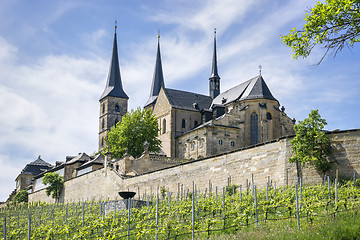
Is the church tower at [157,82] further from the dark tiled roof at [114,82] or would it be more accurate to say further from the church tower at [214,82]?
the church tower at [214,82]

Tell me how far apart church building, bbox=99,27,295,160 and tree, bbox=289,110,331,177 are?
30.3m

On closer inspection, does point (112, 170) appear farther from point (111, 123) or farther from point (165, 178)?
point (111, 123)

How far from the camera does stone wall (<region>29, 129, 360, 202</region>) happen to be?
2378 cm

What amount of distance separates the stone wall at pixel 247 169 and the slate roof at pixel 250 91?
77.2 feet

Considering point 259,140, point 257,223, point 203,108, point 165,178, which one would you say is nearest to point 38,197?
point 203,108

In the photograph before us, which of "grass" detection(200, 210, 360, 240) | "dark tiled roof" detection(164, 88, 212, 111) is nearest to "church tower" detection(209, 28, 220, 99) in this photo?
"dark tiled roof" detection(164, 88, 212, 111)

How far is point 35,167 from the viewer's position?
107562 millimetres

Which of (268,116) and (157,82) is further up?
(157,82)

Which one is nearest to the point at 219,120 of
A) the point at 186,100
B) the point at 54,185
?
the point at 186,100

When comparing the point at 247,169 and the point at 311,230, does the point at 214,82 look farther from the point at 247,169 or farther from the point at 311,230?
the point at 311,230

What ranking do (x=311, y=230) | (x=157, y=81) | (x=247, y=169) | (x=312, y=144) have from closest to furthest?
1. (x=311, y=230)
2. (x=312, y=144)
3. (x=247, y=169)
4. (x=157, y=81)

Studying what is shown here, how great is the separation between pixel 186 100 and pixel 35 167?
53.7 metres

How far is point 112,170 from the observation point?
44.5 metres

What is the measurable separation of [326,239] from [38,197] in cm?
6384
